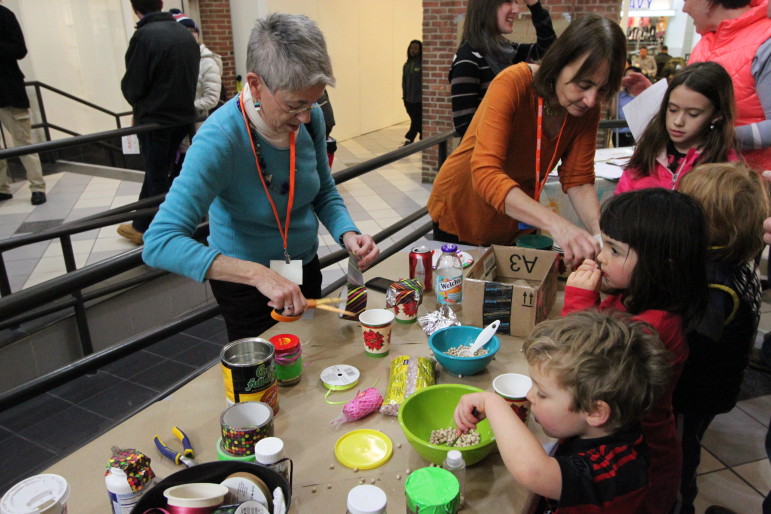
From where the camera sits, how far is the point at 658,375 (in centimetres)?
111

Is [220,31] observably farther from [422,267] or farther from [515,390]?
[515,390]

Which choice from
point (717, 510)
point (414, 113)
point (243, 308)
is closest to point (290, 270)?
point (243, 308)

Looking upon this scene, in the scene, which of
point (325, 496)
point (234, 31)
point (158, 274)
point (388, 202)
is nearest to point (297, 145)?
point (325, 496)

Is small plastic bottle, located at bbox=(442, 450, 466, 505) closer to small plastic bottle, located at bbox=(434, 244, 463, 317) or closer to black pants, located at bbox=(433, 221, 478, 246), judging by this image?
small plastic bottle, located at bbox=(434, 244, 463, 317)

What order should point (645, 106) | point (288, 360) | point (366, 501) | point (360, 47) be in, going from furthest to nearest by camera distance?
1. point (360, 47)
2. point (645, 106)
3. point (288, 360)
4. point (366, 501)

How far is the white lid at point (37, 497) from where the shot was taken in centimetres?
93

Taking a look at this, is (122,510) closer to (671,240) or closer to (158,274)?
(671,240)

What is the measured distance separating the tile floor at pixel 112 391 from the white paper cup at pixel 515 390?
36.9 inches

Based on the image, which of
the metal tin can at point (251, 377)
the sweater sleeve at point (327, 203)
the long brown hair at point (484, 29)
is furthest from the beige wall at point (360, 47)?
the metal tin can at point (251, 377)

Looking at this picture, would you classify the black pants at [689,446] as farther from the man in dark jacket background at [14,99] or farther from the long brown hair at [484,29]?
the man in dark jacket background at [14,99]

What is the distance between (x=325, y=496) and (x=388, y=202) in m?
5.76

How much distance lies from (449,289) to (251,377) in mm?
765

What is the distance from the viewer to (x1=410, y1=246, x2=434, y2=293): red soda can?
6.55 ft

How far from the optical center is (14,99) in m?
5.49
